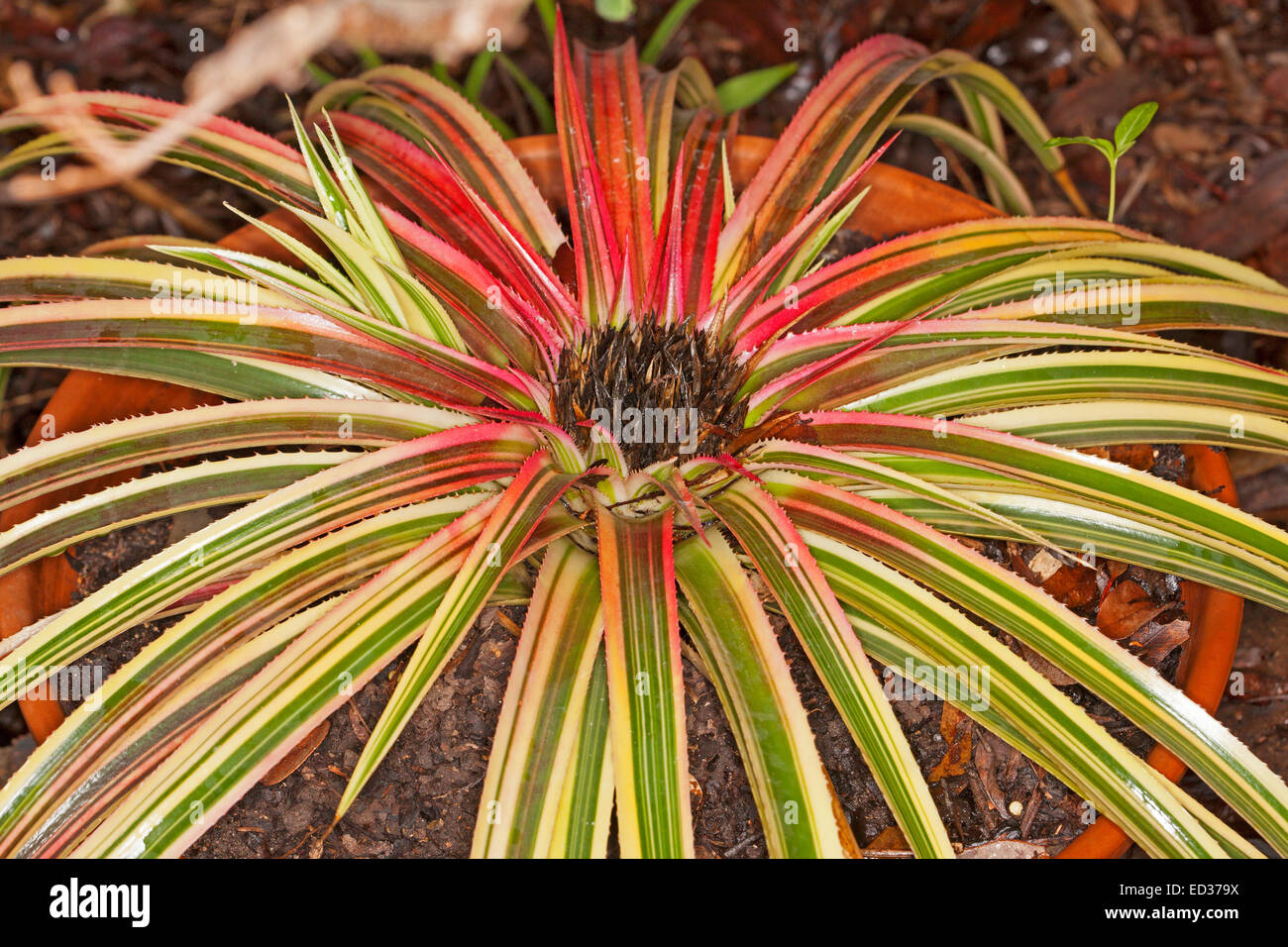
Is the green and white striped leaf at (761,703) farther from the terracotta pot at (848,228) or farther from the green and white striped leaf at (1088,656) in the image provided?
the terracotta pot at (848,228)

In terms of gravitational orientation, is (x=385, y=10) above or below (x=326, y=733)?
above

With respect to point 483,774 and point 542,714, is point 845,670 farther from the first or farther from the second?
point 483,774

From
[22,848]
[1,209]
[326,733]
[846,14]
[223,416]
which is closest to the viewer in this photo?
[22,848]

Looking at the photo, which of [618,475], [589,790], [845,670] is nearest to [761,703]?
[845,670]

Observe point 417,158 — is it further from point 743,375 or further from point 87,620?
point 87,620

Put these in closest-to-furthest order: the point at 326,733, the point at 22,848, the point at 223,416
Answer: the point at 22,848 < the point at 223,416 < the point at 326,733

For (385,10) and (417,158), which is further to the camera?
(385,10)
